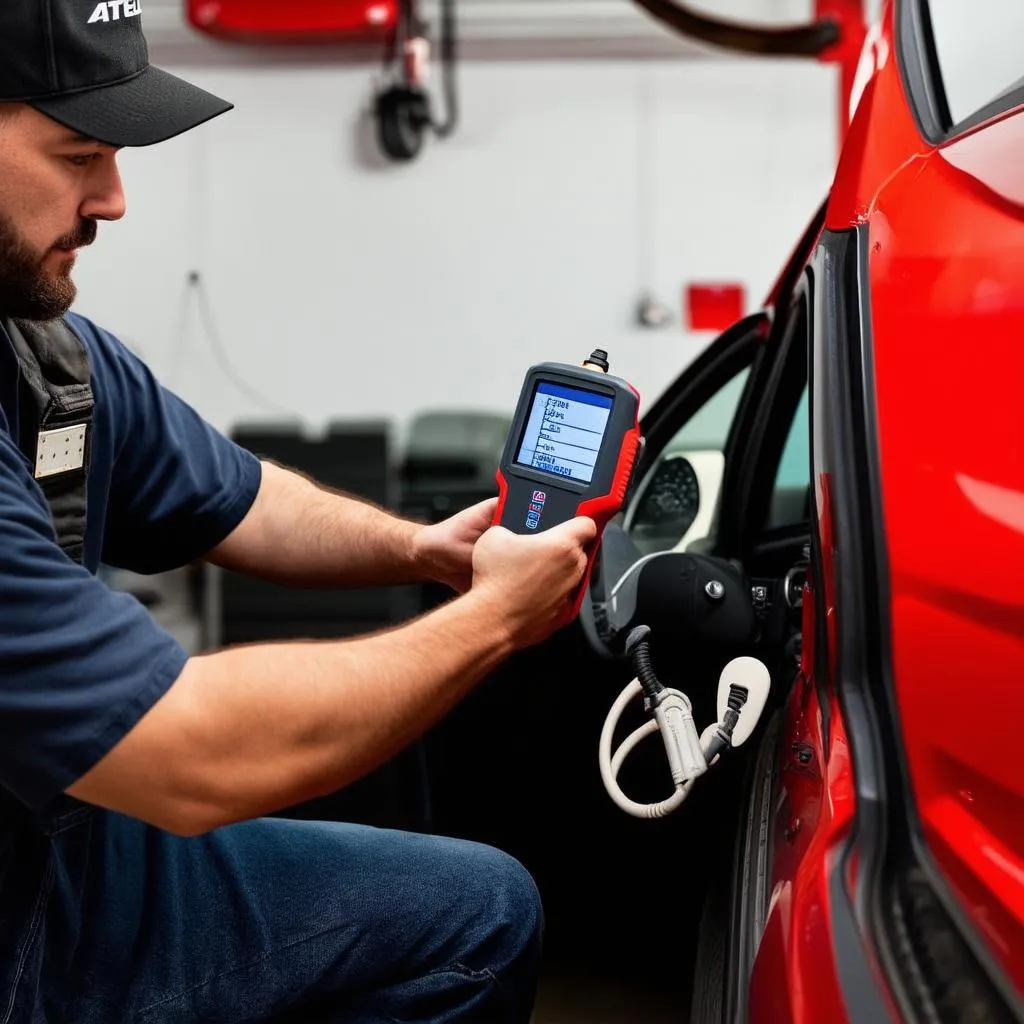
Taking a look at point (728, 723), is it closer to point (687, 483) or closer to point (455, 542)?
point (455, 542)

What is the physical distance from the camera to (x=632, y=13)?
6352mm

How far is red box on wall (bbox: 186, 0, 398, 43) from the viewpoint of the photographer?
6.08m

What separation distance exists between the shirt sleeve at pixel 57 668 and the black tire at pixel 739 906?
52cm

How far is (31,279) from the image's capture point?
1.12 metres

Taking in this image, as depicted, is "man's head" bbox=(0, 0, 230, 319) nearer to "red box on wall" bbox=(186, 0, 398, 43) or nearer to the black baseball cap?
the black baseball cap

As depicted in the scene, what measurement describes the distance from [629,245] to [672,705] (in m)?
5.48

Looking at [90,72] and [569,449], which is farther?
[569,449]

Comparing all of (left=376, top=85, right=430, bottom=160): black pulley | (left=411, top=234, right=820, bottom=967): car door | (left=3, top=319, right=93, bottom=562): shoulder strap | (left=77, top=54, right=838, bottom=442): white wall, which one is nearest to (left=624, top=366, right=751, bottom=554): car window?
(left=411, top=234, right=820, bottom=967): car door

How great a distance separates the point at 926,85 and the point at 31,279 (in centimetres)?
86

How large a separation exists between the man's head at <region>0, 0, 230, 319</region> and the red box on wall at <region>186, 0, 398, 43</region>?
5.30 meters

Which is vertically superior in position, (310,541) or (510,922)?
(310,541)

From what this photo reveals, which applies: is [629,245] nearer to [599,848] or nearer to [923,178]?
[599,848]

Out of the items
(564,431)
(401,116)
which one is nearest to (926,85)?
(564,431)

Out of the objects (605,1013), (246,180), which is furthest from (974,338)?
(246,180)
